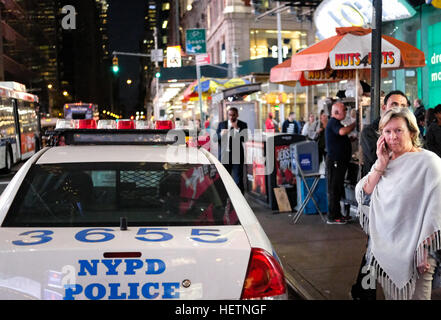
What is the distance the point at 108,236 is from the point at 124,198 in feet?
3.85

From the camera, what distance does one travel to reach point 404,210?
3771mm

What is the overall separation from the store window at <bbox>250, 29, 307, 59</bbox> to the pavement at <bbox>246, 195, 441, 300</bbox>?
34078 mm

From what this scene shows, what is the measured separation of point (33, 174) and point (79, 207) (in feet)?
1.40

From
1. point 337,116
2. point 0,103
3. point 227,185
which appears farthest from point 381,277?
point 0,103

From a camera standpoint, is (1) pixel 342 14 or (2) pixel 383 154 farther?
(1) pixel 342 14

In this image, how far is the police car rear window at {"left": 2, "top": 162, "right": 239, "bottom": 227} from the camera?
3.47 metres

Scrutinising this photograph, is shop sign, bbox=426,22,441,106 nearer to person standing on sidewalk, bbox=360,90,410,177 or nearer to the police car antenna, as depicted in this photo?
person standing on sidewalk, bbox=360,90,410,177

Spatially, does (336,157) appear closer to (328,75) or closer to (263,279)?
(328,75)

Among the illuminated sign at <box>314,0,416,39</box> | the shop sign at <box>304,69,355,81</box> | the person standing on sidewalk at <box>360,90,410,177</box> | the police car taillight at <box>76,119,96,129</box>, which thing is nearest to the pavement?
the person standing on sidewalk at <box>360,90,410,177</box>

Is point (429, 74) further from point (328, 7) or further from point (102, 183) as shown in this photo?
point (102, 183)

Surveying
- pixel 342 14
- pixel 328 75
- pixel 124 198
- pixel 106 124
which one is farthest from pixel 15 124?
pixel 124 198

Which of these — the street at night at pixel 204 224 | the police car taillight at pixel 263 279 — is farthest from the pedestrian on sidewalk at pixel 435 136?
the police car taillight at pixel 263 279

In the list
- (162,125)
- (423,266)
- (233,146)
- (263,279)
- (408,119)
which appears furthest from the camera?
(233,146)
